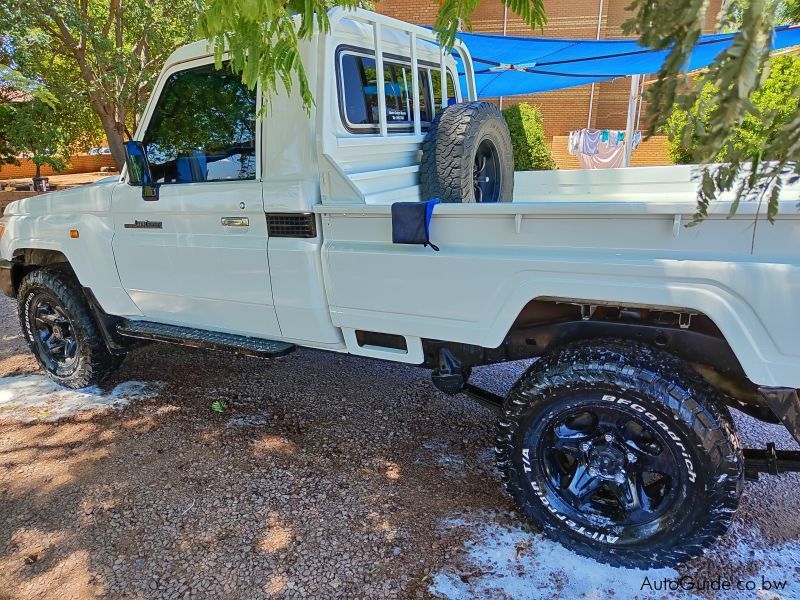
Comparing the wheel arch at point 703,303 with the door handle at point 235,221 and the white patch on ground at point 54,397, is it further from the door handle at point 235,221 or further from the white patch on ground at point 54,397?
the white patch on ground at point 54,397

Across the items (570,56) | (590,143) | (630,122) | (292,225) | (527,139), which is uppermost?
(570,56)

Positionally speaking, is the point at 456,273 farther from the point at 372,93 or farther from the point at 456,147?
the point at 372,93

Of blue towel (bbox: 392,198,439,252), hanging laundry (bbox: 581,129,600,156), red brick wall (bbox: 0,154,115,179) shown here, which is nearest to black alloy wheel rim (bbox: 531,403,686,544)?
blue towel (bbox: 392,198,439,252)

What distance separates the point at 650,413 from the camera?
7.36 ft

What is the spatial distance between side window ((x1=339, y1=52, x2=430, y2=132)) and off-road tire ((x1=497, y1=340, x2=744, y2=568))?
165 cm

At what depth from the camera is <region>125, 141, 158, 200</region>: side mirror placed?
3.27 metres

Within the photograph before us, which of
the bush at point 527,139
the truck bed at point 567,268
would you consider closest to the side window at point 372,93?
the truck bed at point 567,268

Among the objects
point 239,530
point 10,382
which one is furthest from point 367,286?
point 10,382

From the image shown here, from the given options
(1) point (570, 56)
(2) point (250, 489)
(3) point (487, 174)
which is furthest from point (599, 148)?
(2) point (250, 489)

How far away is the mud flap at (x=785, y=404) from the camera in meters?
2.01

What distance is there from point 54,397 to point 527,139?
1167cm

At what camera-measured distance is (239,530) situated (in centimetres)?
271

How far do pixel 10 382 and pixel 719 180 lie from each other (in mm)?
4981

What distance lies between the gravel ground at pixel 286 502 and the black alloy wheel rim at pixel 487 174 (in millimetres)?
1406
